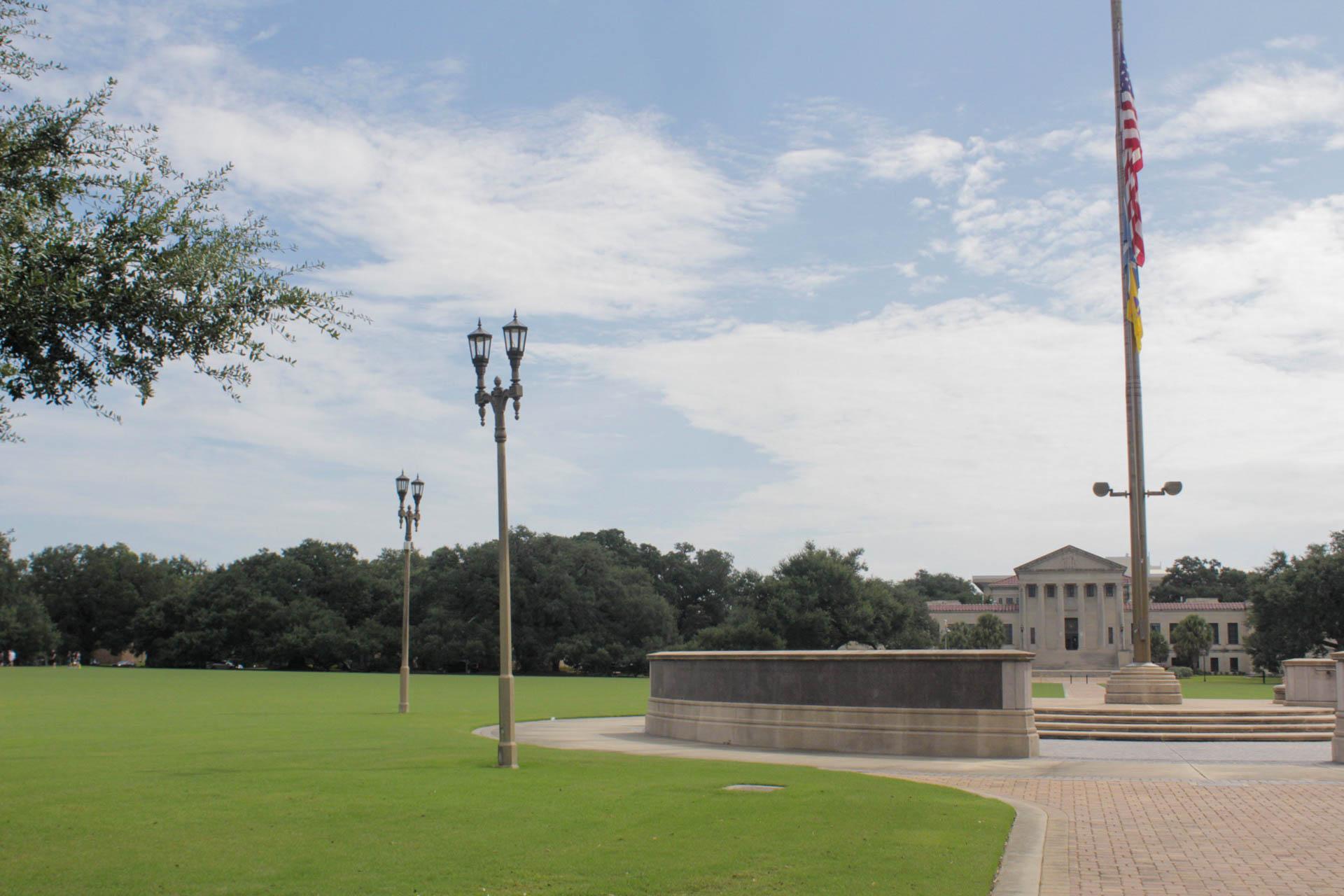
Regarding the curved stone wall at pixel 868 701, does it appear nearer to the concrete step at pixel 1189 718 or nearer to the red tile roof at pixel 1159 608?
the concrete step at pixel 1189 718

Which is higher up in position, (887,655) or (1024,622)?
(887,655)

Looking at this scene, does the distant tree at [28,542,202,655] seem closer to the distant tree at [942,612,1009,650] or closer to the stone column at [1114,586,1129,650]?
the distant tree at [942,612,1009,650]

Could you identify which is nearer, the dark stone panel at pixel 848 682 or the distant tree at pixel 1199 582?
the dark stone panel at pixel 848 682

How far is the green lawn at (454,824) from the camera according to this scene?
9.56 metres

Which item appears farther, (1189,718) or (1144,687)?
(1144,687)

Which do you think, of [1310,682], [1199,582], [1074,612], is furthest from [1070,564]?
[1310,682]

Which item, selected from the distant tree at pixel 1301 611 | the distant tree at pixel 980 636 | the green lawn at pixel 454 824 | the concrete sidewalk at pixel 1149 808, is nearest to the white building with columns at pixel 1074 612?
the distant tree at pixel 980 636

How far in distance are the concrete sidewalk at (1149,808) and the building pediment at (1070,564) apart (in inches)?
4186

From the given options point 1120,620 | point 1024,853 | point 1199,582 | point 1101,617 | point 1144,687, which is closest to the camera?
point 1024,853

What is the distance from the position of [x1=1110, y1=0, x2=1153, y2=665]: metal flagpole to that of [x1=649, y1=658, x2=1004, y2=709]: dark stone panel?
930cm

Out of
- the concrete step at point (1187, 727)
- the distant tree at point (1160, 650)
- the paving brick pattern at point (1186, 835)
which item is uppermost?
the paving brick pattern at point (1186, 835)

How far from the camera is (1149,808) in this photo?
46.9ft

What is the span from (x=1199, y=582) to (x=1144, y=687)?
15878 cm

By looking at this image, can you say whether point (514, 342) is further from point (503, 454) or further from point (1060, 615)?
point (1060, 615)
